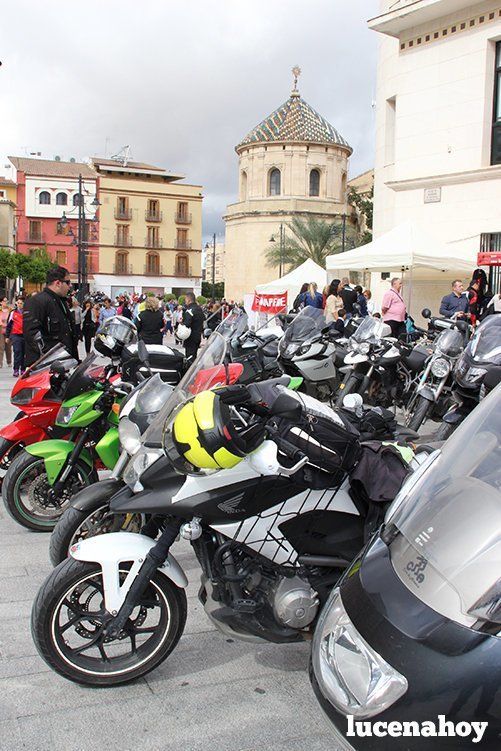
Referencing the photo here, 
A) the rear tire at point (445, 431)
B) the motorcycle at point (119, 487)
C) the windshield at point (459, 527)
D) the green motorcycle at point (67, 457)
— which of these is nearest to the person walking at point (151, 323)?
the green motorcycle at point (67, 457)

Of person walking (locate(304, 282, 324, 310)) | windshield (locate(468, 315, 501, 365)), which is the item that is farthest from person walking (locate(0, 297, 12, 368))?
windshield (locate(468, 315, 501, 365))

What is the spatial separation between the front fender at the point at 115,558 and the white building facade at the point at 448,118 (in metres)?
15.8

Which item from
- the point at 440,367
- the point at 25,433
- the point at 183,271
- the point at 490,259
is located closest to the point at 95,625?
the point at 25,433

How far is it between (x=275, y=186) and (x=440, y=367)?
6173cm

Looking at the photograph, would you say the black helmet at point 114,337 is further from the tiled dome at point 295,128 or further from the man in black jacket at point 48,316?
the tiled dome at point 295,128

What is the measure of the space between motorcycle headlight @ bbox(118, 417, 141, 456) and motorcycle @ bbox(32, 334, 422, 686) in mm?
172

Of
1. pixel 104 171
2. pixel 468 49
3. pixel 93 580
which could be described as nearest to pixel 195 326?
pixel 468 49

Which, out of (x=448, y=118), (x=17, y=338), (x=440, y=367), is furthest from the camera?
(x=448, y=118)

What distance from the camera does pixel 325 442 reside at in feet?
9.61

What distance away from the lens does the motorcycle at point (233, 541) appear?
2.90 m

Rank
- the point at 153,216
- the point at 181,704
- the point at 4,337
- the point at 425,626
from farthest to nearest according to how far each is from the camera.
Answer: the point at 153,216, the point at 4,337, the point at 181,704, the point at 425,626

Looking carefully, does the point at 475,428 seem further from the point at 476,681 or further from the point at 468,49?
the point at 468,49

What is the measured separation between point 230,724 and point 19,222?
88.4 m

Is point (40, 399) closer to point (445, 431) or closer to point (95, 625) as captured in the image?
point (95, 625)
